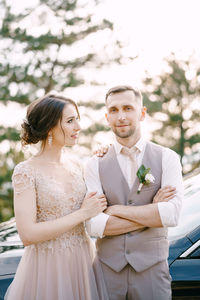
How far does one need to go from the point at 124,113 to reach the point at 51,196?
71 cm

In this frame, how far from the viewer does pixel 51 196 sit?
7.97ft

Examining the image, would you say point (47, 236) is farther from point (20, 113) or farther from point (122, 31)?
point (122, 31)

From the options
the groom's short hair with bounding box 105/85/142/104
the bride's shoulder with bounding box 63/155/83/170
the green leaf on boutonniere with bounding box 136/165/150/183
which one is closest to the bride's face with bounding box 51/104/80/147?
the bride's shoulder with bounding box 63/155/83/170

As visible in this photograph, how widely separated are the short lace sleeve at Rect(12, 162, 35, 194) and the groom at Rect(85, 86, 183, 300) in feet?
1.25

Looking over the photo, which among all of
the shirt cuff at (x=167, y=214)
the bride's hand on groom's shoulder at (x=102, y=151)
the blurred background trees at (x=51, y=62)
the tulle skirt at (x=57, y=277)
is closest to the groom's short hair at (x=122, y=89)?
the bride's hand on groom's shoulder at (x=102, y=151)

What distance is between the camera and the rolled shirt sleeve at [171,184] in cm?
229

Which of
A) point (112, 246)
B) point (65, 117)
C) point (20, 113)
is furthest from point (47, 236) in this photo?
point (20, 113)

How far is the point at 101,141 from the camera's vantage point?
1136 cm

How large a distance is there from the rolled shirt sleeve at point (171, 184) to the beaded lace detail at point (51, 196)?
0.57m

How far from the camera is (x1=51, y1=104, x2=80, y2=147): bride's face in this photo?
2.53 meters

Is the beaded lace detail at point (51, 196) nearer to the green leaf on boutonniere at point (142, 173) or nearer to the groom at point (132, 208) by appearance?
the groom at point (132, 208)

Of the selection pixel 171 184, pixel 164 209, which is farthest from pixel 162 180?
pixel 164 209

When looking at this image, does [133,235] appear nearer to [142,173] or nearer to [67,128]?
[142,173]

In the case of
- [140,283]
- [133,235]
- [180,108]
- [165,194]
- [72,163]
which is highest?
[180,108]
